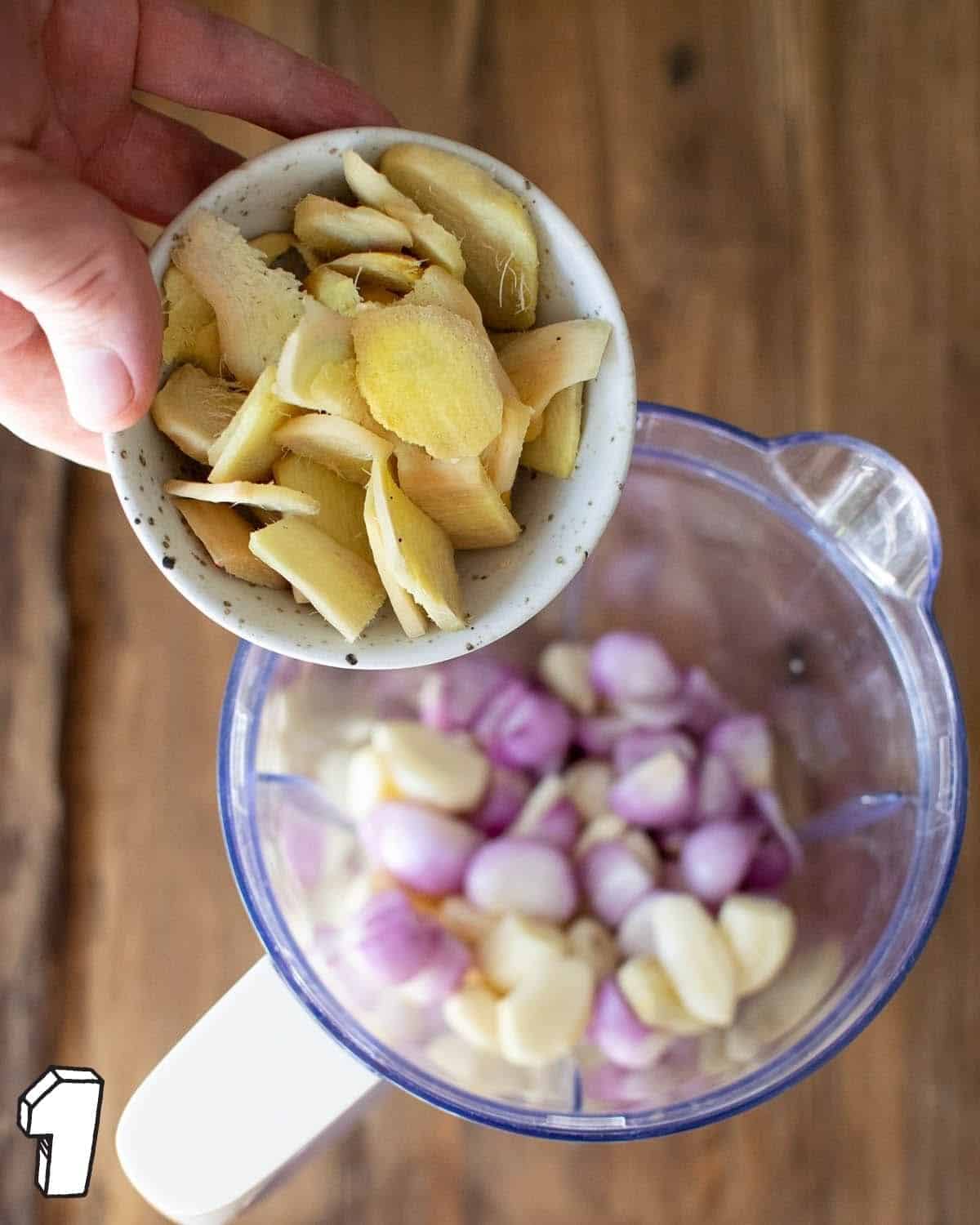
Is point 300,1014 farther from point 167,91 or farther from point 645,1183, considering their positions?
point 167,91

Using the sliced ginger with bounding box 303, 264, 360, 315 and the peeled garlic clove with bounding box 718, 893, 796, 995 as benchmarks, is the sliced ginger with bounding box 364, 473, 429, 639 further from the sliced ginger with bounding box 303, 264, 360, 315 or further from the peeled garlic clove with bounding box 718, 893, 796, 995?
the peeled garlic clove with bounding box 718, 893, 796, 995

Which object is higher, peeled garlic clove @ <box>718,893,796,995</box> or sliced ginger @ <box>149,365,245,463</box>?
sliced ginger @ <box>149,365,245,463</box>

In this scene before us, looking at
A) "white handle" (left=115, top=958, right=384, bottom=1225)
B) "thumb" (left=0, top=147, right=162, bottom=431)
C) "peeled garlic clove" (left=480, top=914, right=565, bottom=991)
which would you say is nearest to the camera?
"thumb" (left=0, top=147, right=162, bottom=431)

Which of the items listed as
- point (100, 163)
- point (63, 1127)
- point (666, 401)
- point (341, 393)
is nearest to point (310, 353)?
point (341, 393)

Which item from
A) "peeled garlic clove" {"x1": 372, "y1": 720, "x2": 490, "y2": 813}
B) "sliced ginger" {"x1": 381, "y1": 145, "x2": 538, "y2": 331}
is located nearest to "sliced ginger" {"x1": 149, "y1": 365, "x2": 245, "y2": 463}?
"sliced ginger" {"x1": 381, "y1": 145, "x2": 538, "y2": 331}

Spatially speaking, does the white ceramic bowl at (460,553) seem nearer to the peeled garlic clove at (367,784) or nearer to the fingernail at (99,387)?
the fingernail at (99,387)

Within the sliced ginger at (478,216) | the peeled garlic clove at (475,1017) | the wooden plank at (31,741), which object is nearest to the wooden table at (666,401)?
the wooden plank at (31,741)
